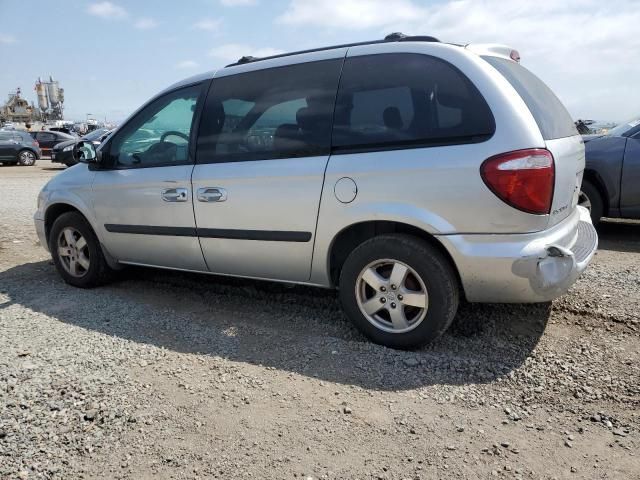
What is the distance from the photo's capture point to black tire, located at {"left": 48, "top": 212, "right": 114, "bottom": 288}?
4.57m

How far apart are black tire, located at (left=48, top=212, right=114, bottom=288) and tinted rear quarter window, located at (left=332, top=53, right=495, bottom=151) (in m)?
2.61

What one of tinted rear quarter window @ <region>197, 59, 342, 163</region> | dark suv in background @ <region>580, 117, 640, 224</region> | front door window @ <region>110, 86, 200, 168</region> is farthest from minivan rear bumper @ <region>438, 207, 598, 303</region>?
dark suv in background @ <region>580, 117, 640, 224</region>

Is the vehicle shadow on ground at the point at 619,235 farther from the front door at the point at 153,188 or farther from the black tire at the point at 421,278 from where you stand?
the front door at the point at 153,188

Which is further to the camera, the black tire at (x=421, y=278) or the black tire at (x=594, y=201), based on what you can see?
the black tire at (x=594, y=201)

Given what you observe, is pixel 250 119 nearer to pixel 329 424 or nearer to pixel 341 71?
pixel 341 71

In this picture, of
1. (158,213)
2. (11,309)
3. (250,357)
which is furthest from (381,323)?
(11,309)

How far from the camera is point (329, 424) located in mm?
2514

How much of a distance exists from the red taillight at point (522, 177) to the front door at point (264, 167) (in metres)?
1.04

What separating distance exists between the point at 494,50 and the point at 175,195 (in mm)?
2474

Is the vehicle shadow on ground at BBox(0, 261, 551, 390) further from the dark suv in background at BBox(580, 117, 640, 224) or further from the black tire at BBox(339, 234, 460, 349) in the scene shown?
the dark suv in background at BBox(580, 117, 640, 224)

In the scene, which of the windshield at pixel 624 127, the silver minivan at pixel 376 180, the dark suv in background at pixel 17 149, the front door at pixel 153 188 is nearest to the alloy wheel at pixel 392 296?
the silver minivan at pixel 376 180

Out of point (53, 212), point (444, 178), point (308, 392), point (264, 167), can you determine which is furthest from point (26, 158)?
point (444, 178)

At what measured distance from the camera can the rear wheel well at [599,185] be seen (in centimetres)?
594

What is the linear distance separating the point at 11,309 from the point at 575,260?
13.8ft
